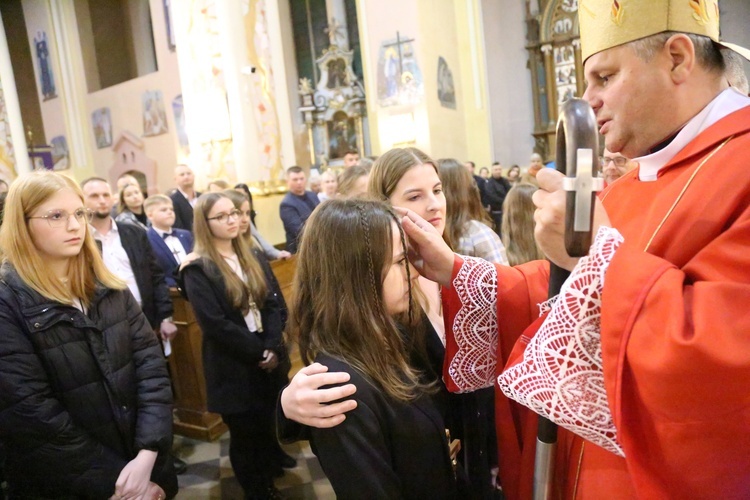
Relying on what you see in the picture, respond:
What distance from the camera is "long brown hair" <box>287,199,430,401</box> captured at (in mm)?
1294

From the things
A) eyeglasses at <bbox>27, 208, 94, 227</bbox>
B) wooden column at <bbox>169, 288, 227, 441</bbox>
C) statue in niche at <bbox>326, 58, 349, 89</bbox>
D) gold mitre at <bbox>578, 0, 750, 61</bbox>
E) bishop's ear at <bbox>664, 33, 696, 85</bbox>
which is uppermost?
statue in niche at <bbox>326, 58, 349, 89</bbox>

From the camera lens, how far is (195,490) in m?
3.15

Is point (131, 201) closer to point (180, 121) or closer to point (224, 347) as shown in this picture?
point (224, 347)

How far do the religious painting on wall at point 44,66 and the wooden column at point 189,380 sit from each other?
13.6 meters

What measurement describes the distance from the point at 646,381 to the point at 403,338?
0.73 meters

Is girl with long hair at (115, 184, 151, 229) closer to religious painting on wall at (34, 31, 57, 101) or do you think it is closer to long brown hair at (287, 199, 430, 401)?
long brown hair at (287, 199, 430, 401)

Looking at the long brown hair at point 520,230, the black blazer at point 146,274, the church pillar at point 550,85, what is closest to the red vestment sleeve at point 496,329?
the long brown hair at point 520,230

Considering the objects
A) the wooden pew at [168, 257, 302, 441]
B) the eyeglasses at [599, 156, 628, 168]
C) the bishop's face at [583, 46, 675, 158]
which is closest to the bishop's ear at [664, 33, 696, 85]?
the bishop's face at [583, 46, 675, 158]

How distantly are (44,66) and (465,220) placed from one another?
15638 millimetres

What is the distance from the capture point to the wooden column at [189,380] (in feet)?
12.4

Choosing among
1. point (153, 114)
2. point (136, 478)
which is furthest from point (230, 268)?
point (153, 114)

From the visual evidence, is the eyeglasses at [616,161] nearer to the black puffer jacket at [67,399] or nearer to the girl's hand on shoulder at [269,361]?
the girl's hand on shoulder at [269,361]

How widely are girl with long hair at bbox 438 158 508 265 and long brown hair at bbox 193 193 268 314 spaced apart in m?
1.15

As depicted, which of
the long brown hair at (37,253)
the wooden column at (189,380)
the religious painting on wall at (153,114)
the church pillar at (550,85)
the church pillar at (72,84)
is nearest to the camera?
the long brown hair at (37,253)
